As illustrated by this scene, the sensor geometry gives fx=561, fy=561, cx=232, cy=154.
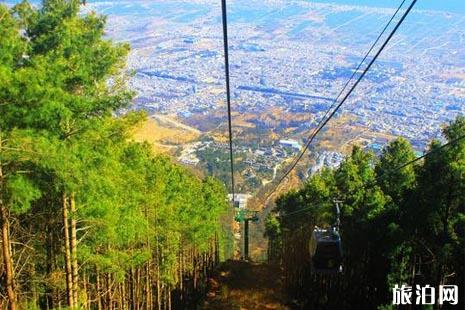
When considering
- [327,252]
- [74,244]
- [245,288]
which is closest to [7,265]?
[74,244]

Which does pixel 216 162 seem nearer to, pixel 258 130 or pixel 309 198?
pixel 258 130

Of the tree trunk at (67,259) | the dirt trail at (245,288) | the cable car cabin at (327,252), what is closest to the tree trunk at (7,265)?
the tree trunk at (67,259)

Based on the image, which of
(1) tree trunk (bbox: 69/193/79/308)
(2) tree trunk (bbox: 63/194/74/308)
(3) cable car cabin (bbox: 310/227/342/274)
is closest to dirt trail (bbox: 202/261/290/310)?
(3) cable car cabin (bbox: 310/227/342/274)

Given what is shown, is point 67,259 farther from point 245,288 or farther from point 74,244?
point 245,288

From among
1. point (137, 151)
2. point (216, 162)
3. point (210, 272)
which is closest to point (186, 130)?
point (216, 162)

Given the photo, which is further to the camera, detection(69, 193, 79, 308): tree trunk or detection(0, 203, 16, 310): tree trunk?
detection(69, 193, 79, 308): tree trunk

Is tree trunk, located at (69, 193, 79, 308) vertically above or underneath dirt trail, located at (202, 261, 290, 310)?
above

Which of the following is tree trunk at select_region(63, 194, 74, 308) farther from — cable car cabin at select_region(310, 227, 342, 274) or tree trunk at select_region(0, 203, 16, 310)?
cable car cabin at select_region(310, 227, 342, 274)
